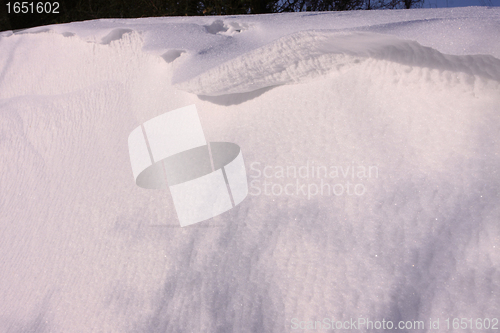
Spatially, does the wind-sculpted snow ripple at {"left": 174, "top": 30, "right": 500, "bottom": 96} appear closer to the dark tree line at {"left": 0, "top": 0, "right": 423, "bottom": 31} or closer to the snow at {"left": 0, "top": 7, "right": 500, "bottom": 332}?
the snow at {"left": 0, "top": 7, "right": 500, "bottom": 332}

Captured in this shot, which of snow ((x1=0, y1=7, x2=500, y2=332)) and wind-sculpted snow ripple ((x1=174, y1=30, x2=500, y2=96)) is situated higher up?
wind-sculpted snow ripple ((x1=174, y1=30, x2=500, y2=96))

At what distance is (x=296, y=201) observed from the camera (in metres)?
0.49

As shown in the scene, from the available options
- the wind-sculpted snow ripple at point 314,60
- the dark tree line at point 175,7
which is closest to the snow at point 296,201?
the wind-sculpted snow ripple at point 314,60

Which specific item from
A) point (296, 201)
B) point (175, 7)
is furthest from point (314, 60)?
point (175, 7)

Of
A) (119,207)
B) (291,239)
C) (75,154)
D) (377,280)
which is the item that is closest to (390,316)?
(377,280)

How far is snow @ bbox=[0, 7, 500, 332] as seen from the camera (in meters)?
0.40

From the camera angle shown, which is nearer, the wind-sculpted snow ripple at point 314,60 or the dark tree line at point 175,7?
the wind-sculpted snow ripple at point 314,60

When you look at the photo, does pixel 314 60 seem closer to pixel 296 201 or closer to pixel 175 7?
pixel 296 201

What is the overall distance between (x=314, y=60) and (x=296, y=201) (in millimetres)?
216

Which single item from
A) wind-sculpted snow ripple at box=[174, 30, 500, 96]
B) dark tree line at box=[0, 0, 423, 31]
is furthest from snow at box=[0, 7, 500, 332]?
dark tree line at box=[0, 0, 423, 31]

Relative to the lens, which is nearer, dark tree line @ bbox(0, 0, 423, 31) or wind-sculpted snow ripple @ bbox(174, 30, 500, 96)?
wind-sculpted snow ripple @ bbox(174, 30, 500, 96)

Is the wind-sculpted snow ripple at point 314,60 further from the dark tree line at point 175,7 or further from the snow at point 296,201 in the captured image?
the dark tree line at point 175,7

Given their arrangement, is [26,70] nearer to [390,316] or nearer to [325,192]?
[325,192]

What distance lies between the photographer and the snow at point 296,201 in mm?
397
